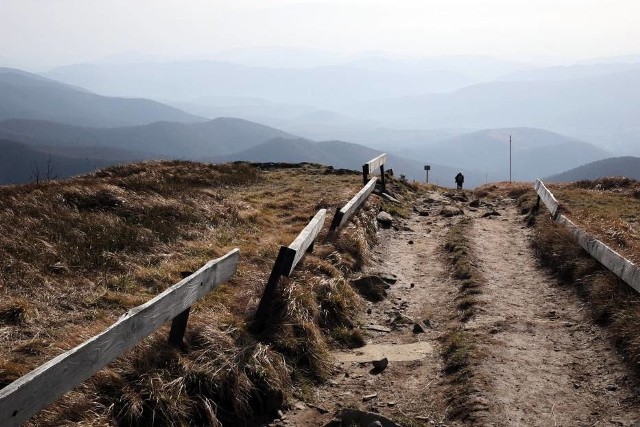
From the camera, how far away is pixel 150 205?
13.9 m

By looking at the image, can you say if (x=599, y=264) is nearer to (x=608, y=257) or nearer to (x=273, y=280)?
(x=608, y=257)

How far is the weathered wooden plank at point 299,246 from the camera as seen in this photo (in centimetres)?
805

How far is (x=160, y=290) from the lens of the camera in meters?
8.93

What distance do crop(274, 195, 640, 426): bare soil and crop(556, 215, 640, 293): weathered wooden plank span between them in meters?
0.81

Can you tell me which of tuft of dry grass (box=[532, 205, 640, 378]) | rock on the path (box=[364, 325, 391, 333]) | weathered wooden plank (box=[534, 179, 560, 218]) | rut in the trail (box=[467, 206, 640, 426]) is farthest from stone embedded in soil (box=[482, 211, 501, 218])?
rock on the path (box=[364, 325, 391, 333])

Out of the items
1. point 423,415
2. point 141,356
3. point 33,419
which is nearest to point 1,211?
point 141,356

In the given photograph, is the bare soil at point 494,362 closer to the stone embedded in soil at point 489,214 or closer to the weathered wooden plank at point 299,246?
the weathered wooden plank at point 299,246

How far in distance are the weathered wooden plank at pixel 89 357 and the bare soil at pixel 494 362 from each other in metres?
1.76

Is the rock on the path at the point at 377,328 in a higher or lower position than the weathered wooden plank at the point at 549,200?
lower

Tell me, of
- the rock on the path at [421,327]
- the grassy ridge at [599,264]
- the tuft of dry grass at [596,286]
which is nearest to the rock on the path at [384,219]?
the grassy ridge at [599,264]

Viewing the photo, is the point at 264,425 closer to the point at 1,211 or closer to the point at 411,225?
the point at 1,211

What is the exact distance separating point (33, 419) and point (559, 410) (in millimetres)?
5276

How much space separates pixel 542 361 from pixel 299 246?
3.85 m

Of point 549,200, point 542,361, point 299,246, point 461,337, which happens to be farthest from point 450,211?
point 542,361
